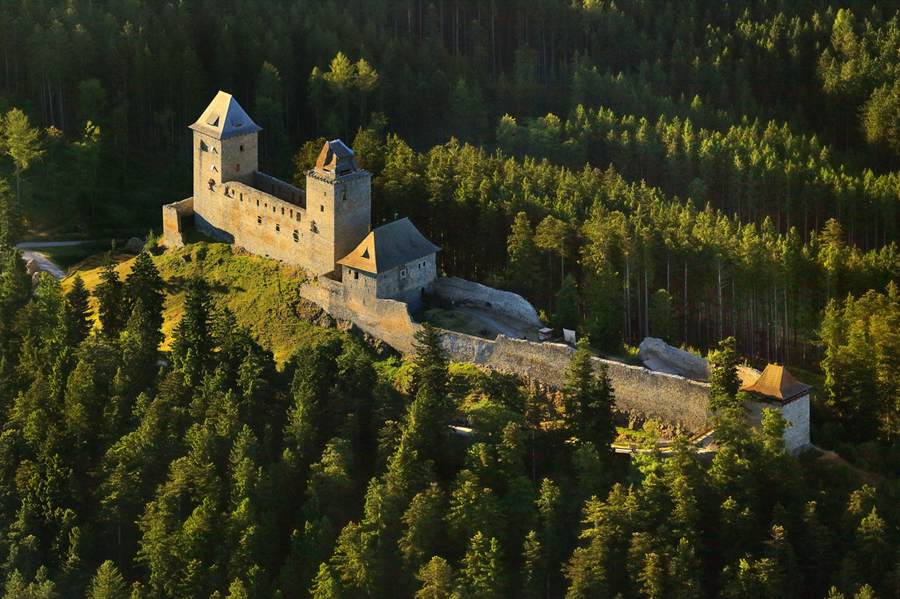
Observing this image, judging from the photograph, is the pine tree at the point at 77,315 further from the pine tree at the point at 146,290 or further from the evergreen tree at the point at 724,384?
the evergreen tree at the point at 724,384

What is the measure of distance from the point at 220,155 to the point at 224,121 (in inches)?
76.7

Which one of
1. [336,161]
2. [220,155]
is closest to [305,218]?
[336,161]

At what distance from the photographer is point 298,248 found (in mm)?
75562

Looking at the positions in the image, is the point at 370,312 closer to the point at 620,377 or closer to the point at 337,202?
the point at 337,202

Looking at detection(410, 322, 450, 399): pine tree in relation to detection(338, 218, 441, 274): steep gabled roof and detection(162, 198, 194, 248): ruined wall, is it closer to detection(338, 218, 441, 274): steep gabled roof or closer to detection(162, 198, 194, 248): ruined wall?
detection(338, 218, 441, 274): steep gabled roof

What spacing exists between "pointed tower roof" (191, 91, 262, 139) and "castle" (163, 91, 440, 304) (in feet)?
0.19

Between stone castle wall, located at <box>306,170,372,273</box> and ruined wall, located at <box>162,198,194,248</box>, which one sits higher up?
stone castle wall, located at <box>306,170,372,273</box>

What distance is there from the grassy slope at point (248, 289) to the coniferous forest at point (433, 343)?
691 millimetres

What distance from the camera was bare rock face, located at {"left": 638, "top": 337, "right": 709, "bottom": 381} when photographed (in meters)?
65.9

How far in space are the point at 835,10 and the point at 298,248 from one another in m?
83.2

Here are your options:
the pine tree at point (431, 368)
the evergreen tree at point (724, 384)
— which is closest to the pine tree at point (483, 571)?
the pine tree at point (431, 368)

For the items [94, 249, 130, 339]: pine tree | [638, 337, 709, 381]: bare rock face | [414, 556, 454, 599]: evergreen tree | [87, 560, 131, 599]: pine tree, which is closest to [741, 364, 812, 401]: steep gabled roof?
[638, 337, 709, 381]: bare rock face

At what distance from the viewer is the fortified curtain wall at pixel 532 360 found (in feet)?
205

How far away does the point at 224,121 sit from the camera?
79.7 metres
